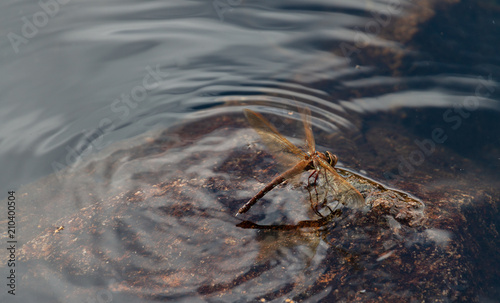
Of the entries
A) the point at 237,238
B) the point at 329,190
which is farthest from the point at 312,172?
the point at 237,238

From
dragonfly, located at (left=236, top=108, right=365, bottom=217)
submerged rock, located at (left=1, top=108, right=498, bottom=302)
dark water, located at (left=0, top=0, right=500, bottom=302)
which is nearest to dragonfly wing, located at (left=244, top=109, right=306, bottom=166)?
dragonfly, located at (left=236, top=108, right=365, bottom=217)

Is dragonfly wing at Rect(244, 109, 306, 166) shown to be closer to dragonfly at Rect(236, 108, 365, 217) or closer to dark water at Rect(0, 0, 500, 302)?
dragonfly at Rect(236, 108, 365, 217)

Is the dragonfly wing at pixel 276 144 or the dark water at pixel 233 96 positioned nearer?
the dark water at pixel 233 96

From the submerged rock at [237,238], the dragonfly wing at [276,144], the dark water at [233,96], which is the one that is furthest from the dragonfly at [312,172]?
the dark water at [233,96]

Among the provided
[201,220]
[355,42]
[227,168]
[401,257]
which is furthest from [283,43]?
[401,257]

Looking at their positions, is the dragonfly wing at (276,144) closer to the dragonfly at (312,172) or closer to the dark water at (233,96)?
the dragonfly at (312,172)

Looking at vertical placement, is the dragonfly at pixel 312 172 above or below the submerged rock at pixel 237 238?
above

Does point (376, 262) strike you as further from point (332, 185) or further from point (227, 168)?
point (227, 168)
